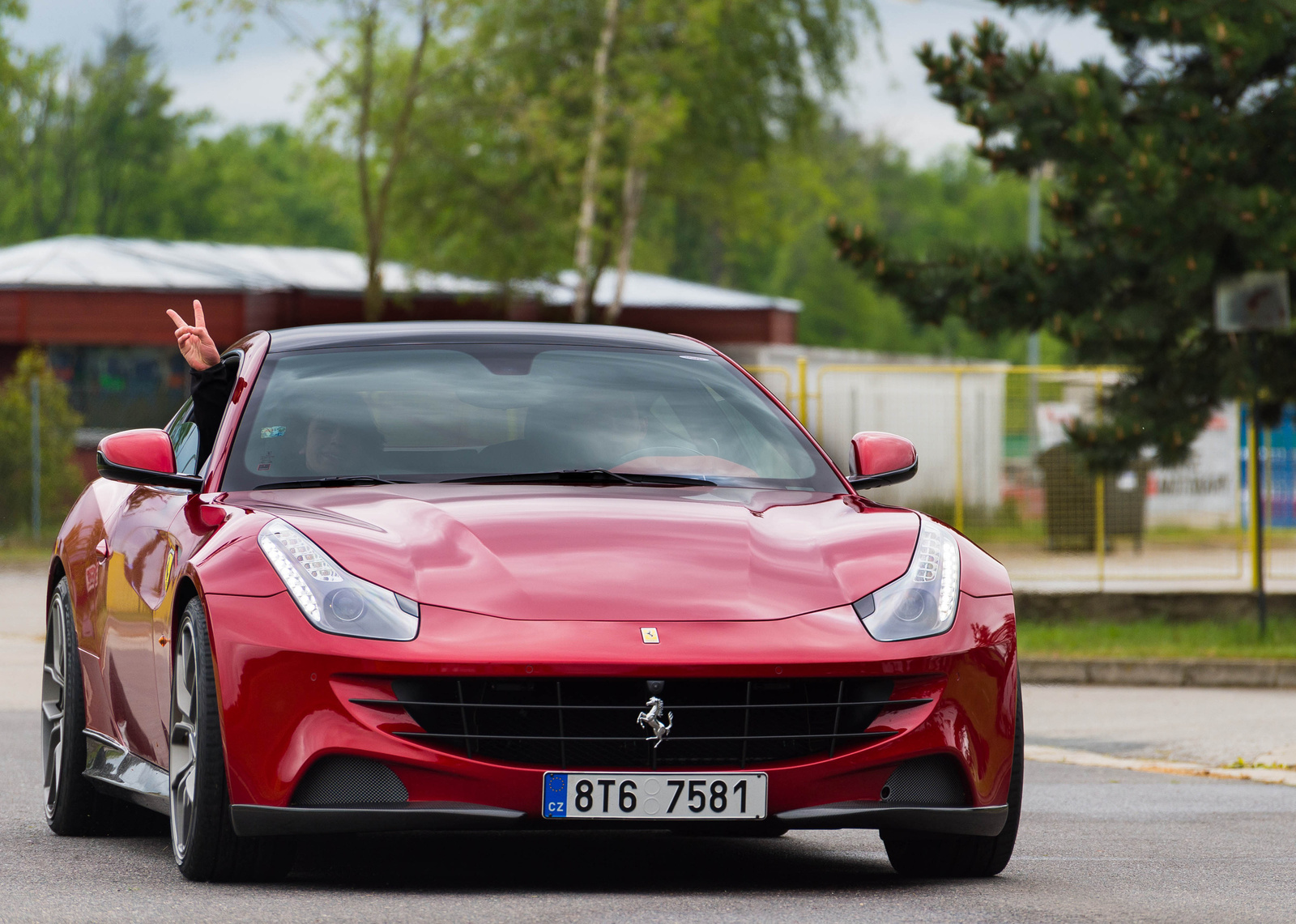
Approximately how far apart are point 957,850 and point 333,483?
1921 millimetres

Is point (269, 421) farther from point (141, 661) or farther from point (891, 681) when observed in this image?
point (891, 681)

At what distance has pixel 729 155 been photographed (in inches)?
1746

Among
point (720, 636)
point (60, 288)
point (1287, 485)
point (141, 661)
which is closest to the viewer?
point (720, 636)

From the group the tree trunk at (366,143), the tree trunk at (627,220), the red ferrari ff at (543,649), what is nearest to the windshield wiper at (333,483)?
the red ferrari ff at (543,649)

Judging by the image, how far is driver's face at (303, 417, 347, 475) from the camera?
232 inches

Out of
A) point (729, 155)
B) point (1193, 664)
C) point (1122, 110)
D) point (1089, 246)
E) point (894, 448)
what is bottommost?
point (1193, 664)

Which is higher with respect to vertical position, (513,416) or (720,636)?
(513,416)

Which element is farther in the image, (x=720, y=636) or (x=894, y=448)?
(x=894, y=448)

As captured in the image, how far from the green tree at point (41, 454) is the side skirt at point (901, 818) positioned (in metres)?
23.3

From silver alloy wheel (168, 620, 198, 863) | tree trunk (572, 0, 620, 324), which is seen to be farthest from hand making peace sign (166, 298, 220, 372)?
tree trunk (572, 0, 620, 324)

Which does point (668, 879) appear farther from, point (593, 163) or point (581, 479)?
point (593, 163)

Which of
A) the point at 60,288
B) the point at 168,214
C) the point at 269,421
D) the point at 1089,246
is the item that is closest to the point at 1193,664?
the point at 1089,246

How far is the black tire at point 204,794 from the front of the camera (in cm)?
512

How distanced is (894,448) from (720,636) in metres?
1.54
